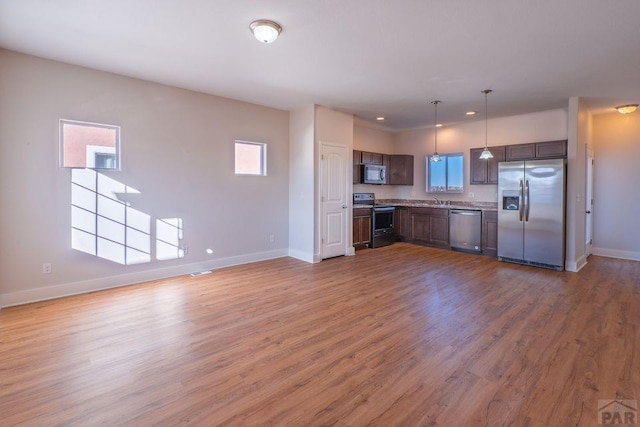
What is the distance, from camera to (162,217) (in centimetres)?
452

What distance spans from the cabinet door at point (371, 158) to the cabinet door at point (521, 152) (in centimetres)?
263

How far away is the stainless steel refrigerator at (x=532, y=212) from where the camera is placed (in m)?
5.00

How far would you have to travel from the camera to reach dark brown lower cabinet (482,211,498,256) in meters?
5.95

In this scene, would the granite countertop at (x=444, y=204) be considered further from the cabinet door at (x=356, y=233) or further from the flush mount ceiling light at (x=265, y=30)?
the flush mount ceiling light at (x=265, y=30)

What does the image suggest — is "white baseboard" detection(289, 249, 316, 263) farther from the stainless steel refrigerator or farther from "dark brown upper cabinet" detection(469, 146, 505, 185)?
"dark brown upper cabinet" detection(469, 146, 505, 185)

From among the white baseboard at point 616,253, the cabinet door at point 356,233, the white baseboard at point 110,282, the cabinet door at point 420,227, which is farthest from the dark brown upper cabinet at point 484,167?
the white baseboard at point 110,282

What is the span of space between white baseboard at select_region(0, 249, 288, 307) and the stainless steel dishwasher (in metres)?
4.08

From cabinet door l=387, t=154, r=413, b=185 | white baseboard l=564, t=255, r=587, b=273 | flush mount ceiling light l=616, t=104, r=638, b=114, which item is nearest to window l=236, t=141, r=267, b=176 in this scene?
cabinet door l=387, t=154, r=413, b=185

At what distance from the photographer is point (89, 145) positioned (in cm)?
396

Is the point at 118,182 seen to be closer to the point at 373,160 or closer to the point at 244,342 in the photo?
the point at 244,342

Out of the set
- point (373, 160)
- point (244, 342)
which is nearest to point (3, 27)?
point (244, 342)

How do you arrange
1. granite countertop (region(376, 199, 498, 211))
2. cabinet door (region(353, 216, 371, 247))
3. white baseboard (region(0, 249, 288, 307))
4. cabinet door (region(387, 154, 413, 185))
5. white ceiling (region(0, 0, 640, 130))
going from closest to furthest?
1. white ceiling (region(0, 0, 640, 130))
2. white baseboard (region(0, 249, 288, 307))
3. granite countertop (region(376, 199, 498, 211))
4. cabinet door (region(353, 216, 371, 247))
5. cabinet door (region(387, 154, 413, 185))

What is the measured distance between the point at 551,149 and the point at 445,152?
6.92 ft

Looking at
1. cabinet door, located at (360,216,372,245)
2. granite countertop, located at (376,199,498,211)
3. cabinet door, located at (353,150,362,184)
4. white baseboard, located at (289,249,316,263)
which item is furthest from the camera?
cabinet door, located at (353,150,362,184)
